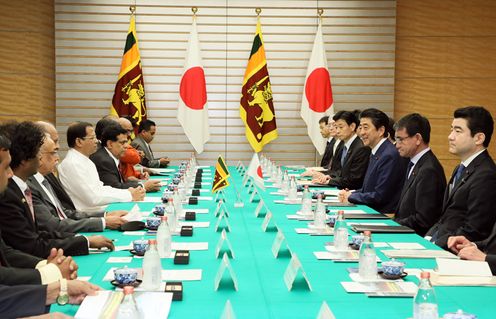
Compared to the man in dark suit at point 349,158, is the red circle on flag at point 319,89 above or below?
above

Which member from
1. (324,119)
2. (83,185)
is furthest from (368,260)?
(324,119)

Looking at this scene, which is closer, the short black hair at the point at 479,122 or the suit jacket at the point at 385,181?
the short black hair at the point at 479,122

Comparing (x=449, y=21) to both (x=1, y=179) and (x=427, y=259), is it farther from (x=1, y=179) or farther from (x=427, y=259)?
(x=1, y=179)

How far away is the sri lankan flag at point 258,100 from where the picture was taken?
31.6ft

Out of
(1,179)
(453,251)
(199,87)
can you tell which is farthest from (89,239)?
(199,87)

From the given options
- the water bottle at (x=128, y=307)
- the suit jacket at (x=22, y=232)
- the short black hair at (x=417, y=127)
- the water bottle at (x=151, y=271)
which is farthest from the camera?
the short black hair at (x=417, y=127)

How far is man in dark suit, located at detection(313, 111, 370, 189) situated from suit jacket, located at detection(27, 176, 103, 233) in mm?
3377

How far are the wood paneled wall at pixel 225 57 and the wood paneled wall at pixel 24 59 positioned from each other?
10.0 inches

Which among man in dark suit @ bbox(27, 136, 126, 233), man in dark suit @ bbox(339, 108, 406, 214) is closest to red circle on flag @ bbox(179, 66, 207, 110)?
man in dark suit @ bbox(339, 108, 406, 214)

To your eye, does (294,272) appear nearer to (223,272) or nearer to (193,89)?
(223,272)

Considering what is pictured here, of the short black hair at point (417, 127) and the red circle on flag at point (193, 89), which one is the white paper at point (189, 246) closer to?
the short black hair at point (417, 127)

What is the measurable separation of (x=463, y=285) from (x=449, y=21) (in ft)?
27.2

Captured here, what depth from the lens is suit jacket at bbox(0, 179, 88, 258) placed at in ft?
9.23

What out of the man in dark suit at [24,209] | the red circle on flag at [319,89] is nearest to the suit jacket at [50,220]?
the man in dark suit at [24,209]
